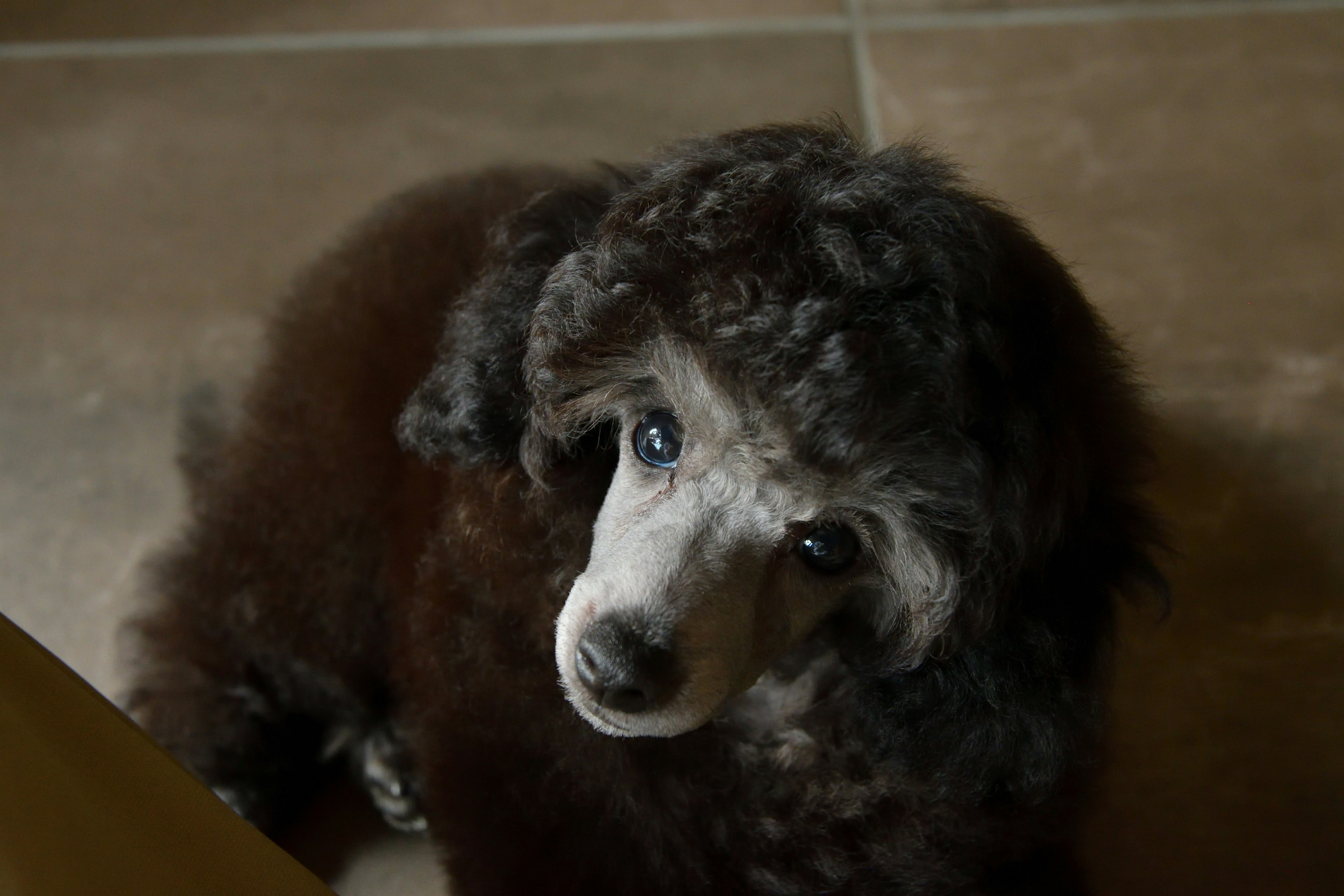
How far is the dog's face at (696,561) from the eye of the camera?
31.0 inches

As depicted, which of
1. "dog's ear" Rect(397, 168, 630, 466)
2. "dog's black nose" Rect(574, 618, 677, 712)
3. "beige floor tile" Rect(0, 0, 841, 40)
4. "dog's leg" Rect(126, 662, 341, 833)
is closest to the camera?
"dog's black nose" Rect(574, 618, 677, 712)

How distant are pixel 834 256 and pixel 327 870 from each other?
3.07ft

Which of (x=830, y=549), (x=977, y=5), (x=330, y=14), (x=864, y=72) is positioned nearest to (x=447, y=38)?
(x=330, y=14)

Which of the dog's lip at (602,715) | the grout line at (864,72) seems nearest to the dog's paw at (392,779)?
the dog's lip at (602,715)

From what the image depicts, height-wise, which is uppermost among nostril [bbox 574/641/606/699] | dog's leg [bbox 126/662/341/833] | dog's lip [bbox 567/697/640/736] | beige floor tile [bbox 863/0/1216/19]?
beige floor tile [bbox 863/0/1216/19]

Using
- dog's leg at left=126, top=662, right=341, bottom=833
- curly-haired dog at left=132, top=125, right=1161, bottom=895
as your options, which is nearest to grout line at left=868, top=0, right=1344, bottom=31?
curly-haired dog at left=132, top=125, right=1161, bottom=895

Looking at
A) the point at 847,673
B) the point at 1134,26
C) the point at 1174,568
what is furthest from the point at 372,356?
the point at 1134,26

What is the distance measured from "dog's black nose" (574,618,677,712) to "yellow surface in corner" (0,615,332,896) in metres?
0.26

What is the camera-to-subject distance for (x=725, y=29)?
6.59 ft

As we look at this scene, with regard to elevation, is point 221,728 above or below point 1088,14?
below

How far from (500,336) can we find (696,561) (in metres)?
0.25

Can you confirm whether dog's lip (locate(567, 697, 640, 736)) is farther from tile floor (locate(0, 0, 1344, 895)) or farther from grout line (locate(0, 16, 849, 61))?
grout line (locate(0, 16, 849, 61))

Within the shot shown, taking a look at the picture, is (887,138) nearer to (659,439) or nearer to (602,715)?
(659,439)

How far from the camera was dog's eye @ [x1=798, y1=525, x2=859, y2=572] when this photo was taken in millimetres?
844
